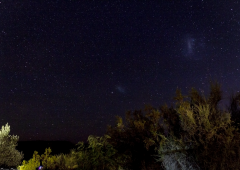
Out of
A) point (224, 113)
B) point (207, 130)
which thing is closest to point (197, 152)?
point (207, 130)

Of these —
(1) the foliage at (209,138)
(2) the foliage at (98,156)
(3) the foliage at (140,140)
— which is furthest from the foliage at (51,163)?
(1) the foliage at (209,138)

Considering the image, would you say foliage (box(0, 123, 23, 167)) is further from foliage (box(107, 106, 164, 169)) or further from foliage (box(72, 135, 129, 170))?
foliage (box(107, 106, 164, 169))

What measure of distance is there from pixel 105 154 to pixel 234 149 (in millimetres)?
5485

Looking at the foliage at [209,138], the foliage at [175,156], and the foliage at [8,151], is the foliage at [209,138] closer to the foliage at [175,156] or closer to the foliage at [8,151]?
the foliage at [175,156]

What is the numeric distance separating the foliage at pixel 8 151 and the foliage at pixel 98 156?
26.6 feet

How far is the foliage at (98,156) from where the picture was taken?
987 centimetres

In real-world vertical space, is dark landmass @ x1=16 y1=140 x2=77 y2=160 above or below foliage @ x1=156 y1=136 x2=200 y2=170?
above

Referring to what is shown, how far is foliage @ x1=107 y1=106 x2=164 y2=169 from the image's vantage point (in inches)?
326

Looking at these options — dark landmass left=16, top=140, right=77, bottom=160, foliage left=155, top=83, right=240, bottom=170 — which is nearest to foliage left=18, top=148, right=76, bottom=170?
foliage left=155, top=83, right=240, bottom=170

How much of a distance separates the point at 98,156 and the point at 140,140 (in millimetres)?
2531

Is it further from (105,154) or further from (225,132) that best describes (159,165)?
(105,154)

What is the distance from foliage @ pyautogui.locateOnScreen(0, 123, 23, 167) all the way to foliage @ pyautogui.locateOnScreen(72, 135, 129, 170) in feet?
26.6

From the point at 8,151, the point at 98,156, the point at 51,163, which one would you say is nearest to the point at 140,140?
the point at 98,156

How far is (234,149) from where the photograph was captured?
20.4ft
